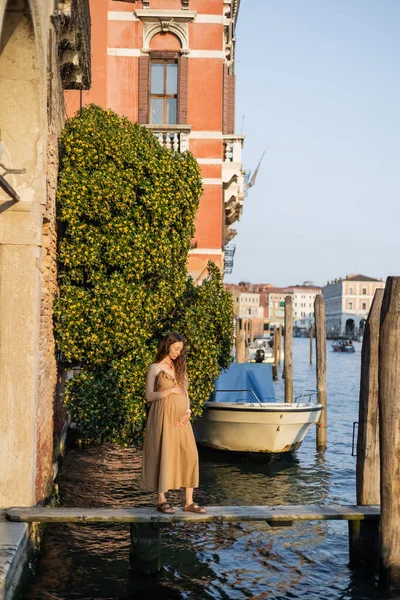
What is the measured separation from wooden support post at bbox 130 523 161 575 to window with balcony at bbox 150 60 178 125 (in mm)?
11203

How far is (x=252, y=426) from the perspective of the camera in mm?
12859

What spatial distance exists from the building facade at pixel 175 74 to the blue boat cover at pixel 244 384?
3.11m

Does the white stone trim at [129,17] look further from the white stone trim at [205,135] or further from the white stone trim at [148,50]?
the white stone trim at [205,135]

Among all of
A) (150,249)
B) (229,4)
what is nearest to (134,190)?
(150,249)

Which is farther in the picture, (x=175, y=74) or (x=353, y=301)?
(x=353, y=301)

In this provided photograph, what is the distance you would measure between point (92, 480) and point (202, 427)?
3.28 metres

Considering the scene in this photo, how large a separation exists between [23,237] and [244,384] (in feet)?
25.2

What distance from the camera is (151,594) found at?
651 cm

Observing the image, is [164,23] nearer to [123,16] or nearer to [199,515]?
[123,16]

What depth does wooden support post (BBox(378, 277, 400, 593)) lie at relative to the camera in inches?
249

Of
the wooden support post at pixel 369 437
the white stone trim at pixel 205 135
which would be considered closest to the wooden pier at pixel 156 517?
the wooden support post at pixel 369 437

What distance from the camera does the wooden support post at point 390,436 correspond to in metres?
6.33

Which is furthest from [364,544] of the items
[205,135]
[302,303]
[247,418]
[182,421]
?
[302,303]

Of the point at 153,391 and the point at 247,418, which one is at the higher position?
the point at 153,391
